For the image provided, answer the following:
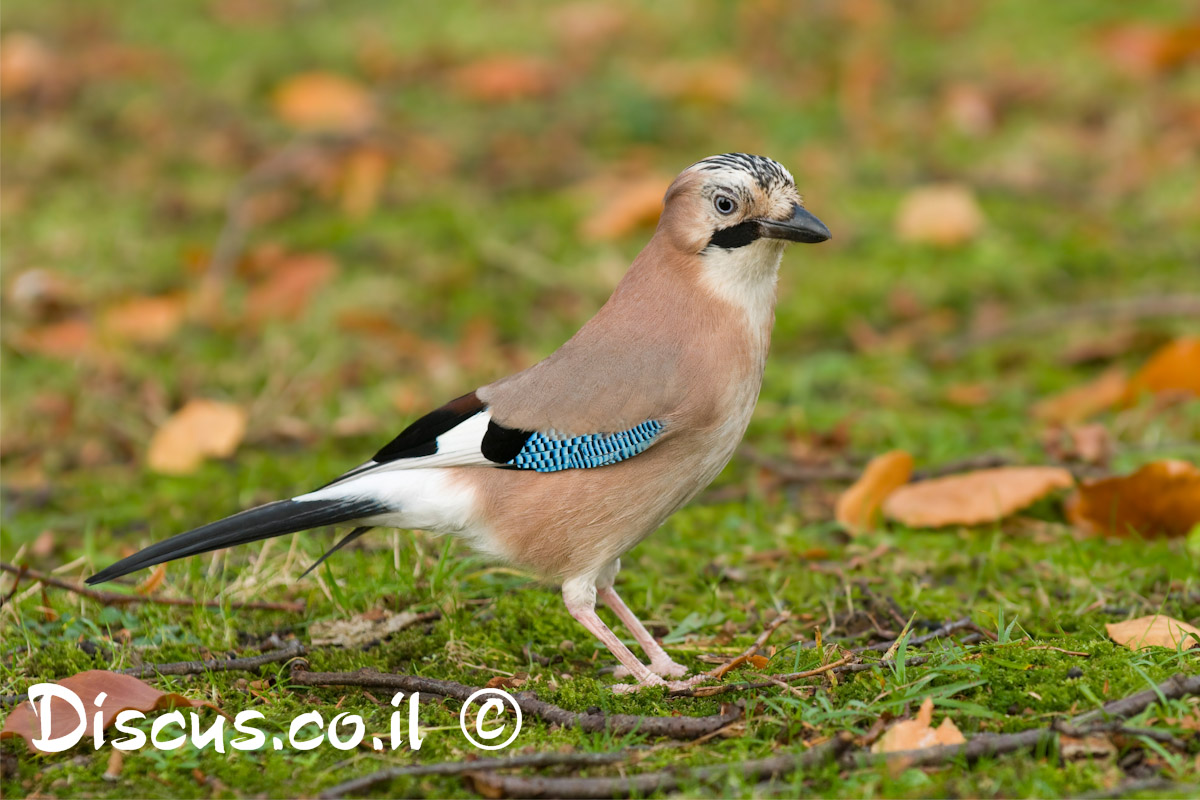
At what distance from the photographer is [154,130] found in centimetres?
966

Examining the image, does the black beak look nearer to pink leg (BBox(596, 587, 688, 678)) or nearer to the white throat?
the white throat

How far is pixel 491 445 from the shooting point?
4000 mm

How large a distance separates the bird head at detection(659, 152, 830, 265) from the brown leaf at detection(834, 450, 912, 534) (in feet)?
3.76

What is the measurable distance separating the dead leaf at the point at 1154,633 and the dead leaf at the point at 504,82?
23.7 feet

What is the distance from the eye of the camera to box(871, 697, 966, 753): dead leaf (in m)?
3.08

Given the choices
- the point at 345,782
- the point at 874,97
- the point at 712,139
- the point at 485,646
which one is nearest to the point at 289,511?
the point at 485,646

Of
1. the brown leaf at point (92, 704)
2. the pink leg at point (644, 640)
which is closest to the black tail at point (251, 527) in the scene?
the brown leaf at point (92, 704)

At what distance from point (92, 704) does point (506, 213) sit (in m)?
5.32

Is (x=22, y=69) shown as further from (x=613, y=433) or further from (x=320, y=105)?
(x=613, y=433)

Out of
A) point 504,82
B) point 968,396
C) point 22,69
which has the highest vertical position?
point 22,69

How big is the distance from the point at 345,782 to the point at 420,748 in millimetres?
273

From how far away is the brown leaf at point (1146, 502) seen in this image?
452 centimetres

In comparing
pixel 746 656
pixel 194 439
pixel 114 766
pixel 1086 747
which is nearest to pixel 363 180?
pixel 194 439

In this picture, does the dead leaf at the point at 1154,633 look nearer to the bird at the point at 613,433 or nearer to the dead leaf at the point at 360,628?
the bird at the point at 613,433
